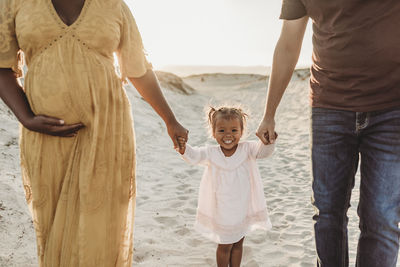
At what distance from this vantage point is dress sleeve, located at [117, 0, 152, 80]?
1.71m

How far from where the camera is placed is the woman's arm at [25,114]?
59.7 inches

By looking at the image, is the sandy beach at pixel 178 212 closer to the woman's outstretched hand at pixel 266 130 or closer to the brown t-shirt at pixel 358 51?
the woman's outstretched hand at pixel 266 130

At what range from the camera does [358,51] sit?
5.14 ft

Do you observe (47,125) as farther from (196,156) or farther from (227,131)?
(227,131)

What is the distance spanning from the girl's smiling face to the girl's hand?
107 centimetres

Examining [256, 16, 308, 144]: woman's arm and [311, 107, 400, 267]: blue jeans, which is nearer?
[311, 107, 400, 267]: blue jeans

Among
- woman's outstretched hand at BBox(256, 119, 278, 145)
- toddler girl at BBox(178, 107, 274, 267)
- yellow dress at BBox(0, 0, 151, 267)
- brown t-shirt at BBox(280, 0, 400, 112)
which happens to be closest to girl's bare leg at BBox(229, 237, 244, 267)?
toddler girl at BBox(178, 107, 274, 267)

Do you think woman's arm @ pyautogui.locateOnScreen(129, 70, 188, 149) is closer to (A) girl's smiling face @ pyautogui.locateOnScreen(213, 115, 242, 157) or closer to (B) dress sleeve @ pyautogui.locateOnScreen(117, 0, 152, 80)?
(B) dress sleeve @ pyautogui.locateOnScreen(117, 0, 152, 80)

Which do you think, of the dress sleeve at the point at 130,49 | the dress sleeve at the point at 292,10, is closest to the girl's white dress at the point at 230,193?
the dress sleeve at the point at 130,49

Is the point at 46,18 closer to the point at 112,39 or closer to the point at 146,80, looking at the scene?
the point at 112,39

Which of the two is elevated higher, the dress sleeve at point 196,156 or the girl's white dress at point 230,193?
the dress sleeve at point 196,156

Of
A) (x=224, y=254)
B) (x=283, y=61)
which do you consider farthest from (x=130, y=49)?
(x=224, y=254)

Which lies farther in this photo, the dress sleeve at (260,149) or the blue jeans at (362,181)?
the dress sleeve at (260,149)

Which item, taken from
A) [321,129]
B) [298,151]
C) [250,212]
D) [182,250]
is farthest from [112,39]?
[298,151]
